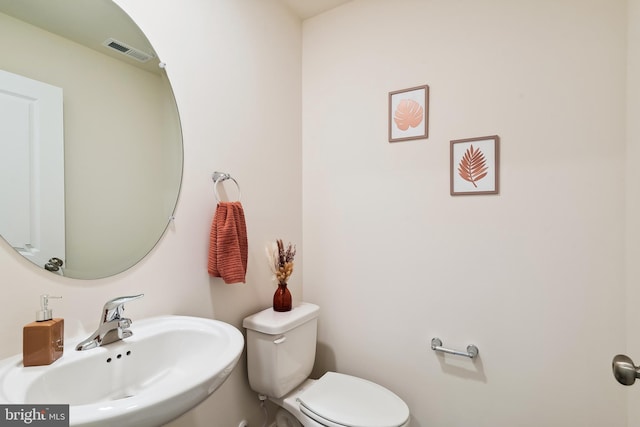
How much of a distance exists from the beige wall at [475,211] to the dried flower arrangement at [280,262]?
1.09ft

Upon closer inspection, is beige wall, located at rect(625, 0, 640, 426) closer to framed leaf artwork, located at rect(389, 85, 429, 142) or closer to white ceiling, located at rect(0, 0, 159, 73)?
framed leaf artwork, located at rect(389, 85, 429, 142)

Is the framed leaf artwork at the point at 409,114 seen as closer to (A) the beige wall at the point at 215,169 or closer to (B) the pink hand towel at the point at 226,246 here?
(A) the beige wall at the point at 215,169

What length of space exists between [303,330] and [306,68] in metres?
1.54

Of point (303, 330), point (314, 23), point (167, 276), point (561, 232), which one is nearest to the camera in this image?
point (167, 276)

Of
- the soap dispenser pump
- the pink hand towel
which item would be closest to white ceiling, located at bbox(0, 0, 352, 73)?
the pink hand towel

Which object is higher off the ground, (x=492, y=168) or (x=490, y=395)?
(x=492, y=168)

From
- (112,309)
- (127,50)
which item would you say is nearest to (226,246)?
(112,309)

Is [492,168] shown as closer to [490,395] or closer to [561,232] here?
[561,232]

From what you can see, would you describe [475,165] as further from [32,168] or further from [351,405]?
[32,168]

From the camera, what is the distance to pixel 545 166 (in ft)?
4.40

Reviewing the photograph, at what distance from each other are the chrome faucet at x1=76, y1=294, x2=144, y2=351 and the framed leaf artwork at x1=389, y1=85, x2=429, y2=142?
4.61ft

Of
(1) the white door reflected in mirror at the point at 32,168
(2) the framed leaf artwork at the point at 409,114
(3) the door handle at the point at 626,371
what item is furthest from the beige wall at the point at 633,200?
(1) the white door reflected in mirror at the point at 32,168

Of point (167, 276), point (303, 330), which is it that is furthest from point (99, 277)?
point (303, 330)

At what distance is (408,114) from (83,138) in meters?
1.40
